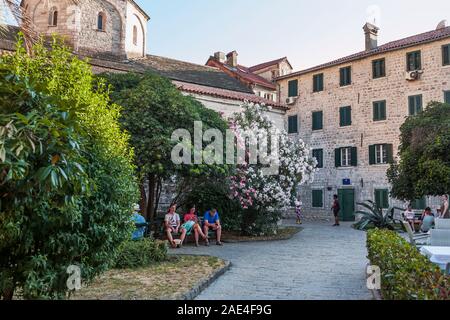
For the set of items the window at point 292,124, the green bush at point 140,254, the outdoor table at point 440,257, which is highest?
the window at point 292,124

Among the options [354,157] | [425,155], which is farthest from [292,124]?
[425,155]

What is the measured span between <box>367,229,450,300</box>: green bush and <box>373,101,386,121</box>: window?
75.1 feet

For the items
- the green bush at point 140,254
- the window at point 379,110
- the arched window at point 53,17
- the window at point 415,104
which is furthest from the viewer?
the window at point 379,110

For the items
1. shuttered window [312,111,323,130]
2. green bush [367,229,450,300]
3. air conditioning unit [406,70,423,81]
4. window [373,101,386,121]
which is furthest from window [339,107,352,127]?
green bush [367,229,450,300]

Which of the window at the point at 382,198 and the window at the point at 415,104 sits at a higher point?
the window at the point at 415,104

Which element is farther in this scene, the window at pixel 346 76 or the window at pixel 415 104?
the window at pixel 346 76

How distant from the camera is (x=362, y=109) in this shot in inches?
1117

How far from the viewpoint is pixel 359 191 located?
27844mm

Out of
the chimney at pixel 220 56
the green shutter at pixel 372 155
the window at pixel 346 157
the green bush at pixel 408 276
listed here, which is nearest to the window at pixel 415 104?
the green shutter at pixel 372 155

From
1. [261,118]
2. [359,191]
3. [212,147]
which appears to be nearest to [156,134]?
[212,147]

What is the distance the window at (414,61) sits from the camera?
84.3 ft

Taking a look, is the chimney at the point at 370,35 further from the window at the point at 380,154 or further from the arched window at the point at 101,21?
the arched window at the point at 101,21

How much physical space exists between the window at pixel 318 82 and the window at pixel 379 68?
13.6 feet

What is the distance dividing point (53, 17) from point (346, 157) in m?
21.3
